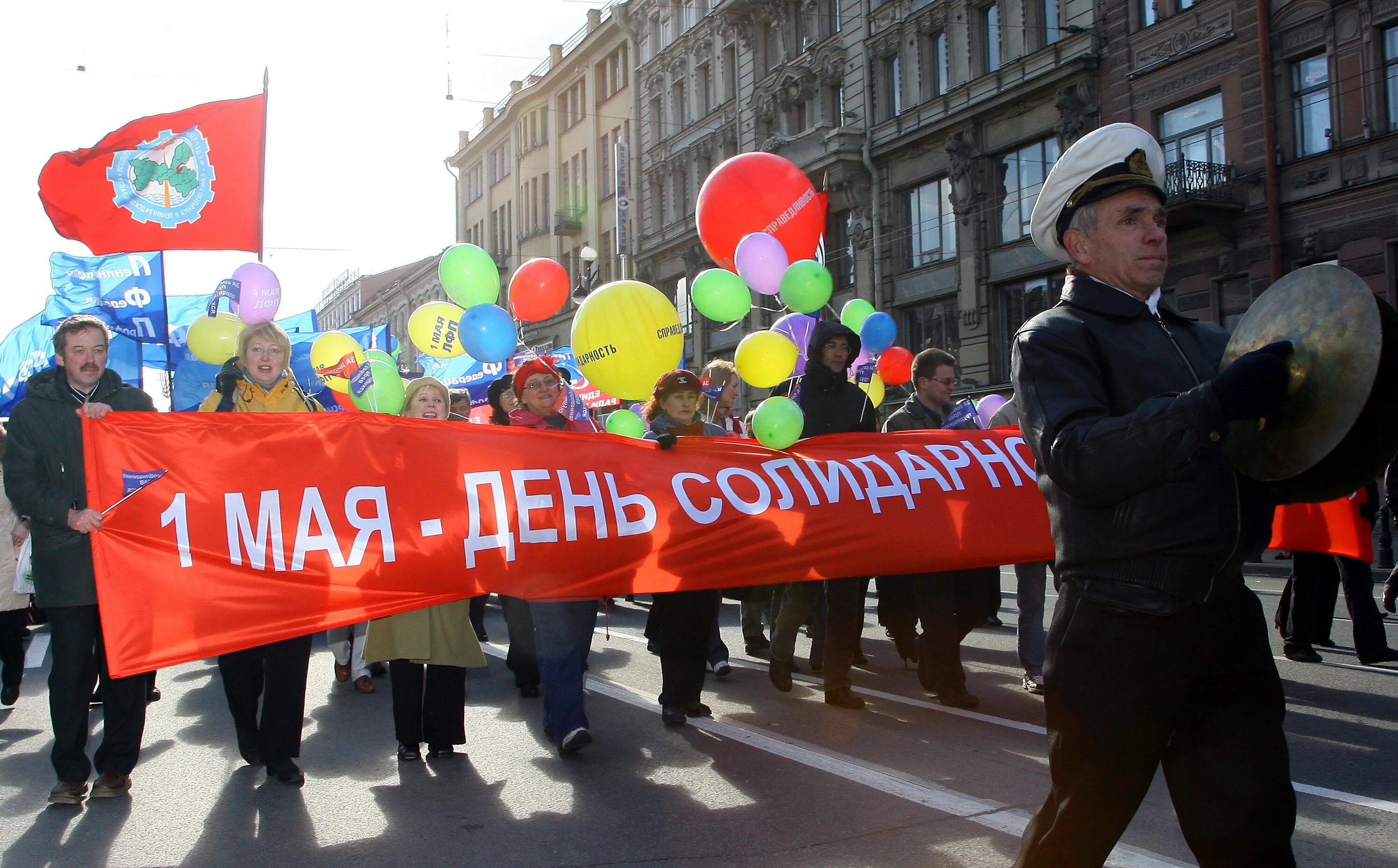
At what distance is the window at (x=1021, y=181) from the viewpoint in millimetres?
25531

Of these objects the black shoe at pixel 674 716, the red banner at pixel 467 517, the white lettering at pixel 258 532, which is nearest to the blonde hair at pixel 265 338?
the red banner at pixel 467 517

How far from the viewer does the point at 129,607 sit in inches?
181

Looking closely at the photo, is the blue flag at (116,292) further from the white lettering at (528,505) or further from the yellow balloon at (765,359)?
the yellow balloon at (765,359)

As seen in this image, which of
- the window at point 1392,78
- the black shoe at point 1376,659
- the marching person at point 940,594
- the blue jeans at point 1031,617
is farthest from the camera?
the window at point 1392,78

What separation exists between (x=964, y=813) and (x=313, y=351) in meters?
8.79

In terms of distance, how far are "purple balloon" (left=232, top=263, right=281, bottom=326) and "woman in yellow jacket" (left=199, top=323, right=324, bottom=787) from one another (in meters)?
4.32

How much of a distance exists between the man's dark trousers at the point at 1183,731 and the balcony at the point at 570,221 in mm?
46504

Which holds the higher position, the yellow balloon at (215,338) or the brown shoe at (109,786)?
the yellow balloon at (215,338)

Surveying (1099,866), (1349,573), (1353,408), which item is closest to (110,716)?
(1099,866)

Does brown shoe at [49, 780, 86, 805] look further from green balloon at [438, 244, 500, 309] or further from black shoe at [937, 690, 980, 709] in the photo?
green balloon at [438, 244, 500, 309]

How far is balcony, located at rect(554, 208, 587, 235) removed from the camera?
47.9m

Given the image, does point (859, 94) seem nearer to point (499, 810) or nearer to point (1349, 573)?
point (1349, 573)

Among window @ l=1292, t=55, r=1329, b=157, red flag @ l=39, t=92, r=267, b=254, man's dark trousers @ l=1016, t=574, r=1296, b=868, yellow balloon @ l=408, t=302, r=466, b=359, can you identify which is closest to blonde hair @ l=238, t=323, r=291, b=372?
red flag @ l=39, t=92, r=267, b=254

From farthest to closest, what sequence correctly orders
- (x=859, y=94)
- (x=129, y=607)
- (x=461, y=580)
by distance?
(x=859, y=94)
(x=461, y=580)
(x=129, y=607)
